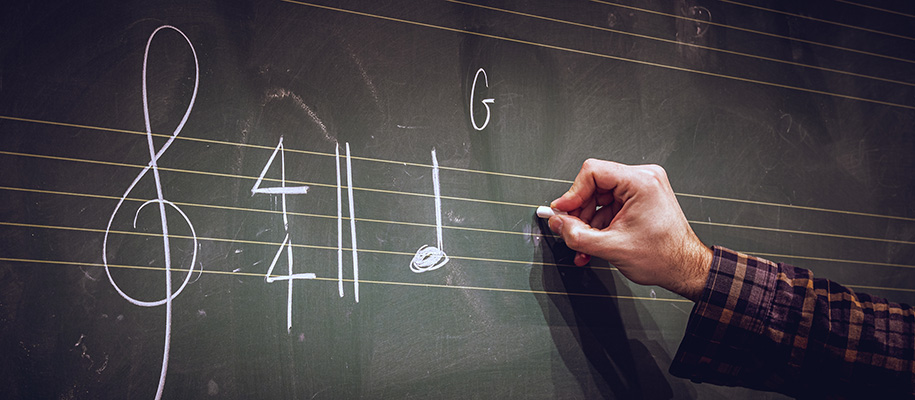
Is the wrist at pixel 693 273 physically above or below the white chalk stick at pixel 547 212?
Answer: below

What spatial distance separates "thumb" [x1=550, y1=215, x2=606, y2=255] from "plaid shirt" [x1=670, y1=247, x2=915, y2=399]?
197mm

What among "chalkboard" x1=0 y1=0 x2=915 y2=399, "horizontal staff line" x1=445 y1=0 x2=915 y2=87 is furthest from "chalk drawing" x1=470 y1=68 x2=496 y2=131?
"horizontal staff line" x1=445 y1=0 x2=915 y2=87

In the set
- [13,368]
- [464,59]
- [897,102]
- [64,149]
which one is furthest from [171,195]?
[897,102]

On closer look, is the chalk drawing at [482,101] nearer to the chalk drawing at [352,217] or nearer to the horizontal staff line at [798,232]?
the chalk drawing at [352,217]

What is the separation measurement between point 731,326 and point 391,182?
621mm

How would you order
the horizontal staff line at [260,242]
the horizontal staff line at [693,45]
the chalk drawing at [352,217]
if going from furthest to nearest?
the horizontal staff line at [693,45] → the chalk drawing at [352,217] → the horizontal staff line at [260,242]

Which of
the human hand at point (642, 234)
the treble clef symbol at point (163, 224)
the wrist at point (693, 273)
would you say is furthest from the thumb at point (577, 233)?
the treble clef symbol at point (163, 224)

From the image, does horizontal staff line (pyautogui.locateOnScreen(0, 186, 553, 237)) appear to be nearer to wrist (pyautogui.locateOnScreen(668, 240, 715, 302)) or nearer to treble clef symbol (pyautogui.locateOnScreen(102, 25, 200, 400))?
treble clef symbol (pyautogui.locateOnScreen(102, 25, 200, 400))

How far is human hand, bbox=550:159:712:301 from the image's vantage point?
32.9 inches

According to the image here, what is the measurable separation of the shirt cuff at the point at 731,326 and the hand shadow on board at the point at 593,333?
4.0 inches

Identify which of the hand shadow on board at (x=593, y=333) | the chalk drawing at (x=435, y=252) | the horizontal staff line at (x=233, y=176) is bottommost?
the hand shadow on board at (x=593, y=333)

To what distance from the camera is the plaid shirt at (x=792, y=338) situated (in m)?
0.83

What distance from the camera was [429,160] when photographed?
882mm

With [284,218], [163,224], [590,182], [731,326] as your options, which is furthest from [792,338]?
[163,224]
